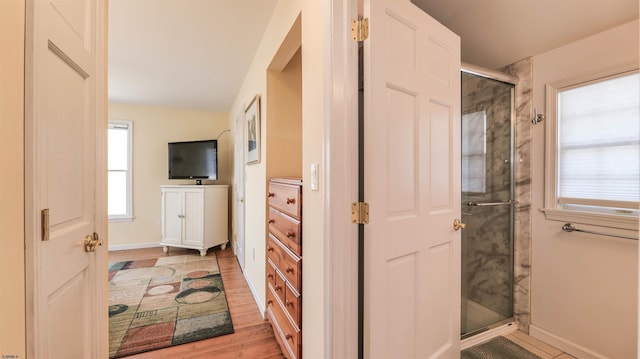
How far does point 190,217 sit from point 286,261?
303cm

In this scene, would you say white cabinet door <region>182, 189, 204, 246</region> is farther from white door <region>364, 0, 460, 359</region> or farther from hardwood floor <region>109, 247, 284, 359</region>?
white door <region>364, 0, 460, 359</region>

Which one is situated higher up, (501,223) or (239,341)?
(501,223)

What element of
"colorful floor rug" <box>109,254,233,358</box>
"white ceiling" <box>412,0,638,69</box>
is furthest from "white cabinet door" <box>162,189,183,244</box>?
"white ceiling" <box>412,0,638,69</box>

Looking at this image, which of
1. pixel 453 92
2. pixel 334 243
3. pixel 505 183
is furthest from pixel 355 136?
pixel 505 183

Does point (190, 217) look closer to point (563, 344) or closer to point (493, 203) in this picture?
point (493, 203)

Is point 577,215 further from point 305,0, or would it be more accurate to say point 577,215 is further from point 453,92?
point 305,0

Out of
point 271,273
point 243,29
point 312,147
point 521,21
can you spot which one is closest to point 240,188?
point 271,273

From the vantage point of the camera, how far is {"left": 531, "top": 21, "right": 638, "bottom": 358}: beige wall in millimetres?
1526

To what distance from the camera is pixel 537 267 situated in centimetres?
195

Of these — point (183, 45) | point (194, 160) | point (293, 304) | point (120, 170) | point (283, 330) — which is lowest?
point (283, 330)

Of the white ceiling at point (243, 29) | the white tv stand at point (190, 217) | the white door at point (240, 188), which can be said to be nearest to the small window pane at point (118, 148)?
the white tv stand at point (190, 217)

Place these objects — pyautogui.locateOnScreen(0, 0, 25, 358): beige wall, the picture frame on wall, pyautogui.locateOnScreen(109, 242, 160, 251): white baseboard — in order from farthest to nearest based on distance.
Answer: pyautogui.locateOnScreen(109, 242, 160, 251): white baseboard
the picture frame on wall
pyautogui.locateOnScreen(0, 0, 25, 358): beige wall

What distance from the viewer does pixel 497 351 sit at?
1818 mm

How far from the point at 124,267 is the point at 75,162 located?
3.22 metres
